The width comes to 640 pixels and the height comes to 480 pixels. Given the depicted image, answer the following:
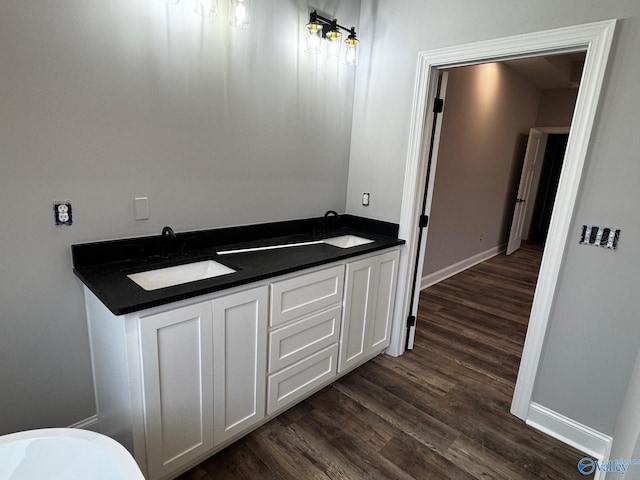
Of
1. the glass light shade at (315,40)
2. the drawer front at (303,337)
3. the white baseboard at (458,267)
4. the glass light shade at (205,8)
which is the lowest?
the white baseboard at (458,267)

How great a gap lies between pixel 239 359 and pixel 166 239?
0.71 meters

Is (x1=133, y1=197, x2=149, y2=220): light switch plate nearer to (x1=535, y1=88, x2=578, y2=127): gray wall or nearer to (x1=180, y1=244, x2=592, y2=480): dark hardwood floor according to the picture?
(x1=180, y1=244, x2=592, y2=480): dark hardwood floor

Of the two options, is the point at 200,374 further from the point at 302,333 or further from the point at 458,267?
the point at 458,267

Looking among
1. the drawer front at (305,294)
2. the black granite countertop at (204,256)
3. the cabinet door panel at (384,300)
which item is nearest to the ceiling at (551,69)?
the cabinet door panel at (384,300)

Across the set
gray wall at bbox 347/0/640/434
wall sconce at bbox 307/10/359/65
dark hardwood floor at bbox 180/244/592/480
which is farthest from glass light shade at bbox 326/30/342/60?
dark hardwood floor at bbox 180/244/592/480

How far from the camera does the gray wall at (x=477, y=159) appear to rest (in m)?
3.90

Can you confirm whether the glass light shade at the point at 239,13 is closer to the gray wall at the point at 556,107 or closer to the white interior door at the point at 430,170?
the white interior door at the point at 430,170

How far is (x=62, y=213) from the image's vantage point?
59.7 inches

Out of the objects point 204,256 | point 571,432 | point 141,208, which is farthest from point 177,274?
point 571,432

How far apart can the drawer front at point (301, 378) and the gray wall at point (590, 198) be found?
1.21 m

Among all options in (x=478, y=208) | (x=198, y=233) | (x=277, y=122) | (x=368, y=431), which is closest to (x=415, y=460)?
A: (x=368, y=431)

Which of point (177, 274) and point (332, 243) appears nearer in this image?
point (177, 274)

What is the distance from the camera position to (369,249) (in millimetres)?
2209

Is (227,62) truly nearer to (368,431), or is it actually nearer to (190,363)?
(190,363)
